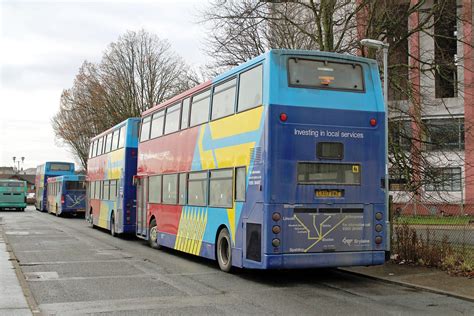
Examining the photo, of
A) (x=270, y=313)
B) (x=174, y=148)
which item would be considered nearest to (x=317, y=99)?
(x=270, y=313)

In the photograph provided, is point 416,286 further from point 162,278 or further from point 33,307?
point 33,307

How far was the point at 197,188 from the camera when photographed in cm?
1386

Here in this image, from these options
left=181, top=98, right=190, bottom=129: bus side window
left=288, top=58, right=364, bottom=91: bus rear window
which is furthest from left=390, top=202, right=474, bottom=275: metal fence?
left=181, top=98, right=190, bottom=129: bus side window

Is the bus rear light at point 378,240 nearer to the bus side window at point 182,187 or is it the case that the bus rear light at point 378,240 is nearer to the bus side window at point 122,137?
the bus side window at point 182,187

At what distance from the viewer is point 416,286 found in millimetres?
10297

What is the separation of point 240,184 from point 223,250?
1.82 m

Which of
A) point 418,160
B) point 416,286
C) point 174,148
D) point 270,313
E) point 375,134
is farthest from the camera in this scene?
point 418,160

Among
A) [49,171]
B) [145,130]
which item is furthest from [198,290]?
[49,171]

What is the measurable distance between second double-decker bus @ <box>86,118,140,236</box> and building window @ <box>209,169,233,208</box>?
8876 mm

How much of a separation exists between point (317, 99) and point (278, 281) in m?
3.68

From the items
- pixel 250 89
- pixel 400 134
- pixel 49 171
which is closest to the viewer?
pixel 250 89

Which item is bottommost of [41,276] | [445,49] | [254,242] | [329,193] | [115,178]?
[41,276]

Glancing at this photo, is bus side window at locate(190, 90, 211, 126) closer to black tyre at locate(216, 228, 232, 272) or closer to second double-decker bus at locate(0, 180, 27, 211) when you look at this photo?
black tyre at locate(216, 228, 232, 272)

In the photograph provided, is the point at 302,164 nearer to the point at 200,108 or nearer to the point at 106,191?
the point at 200,108
